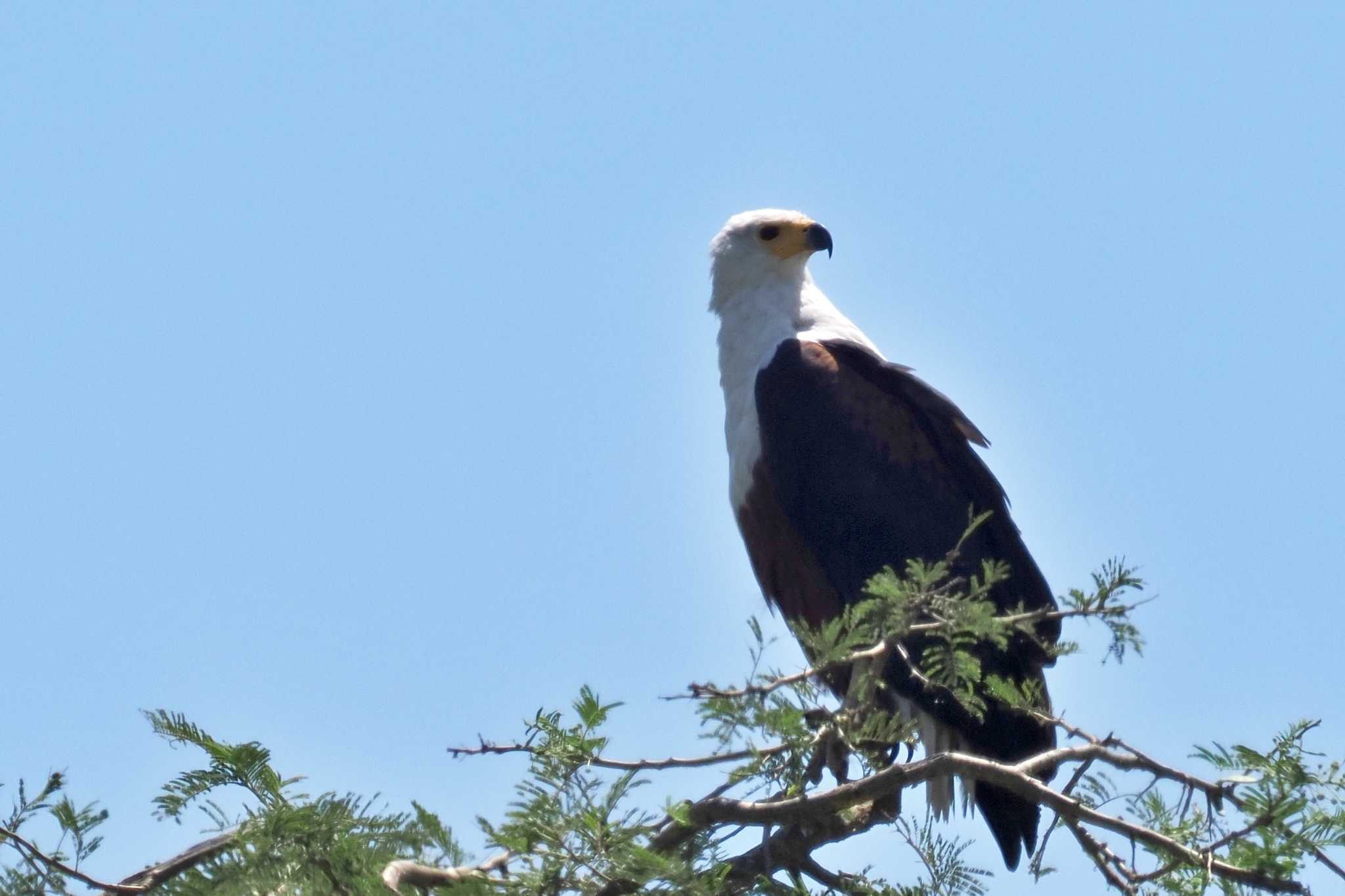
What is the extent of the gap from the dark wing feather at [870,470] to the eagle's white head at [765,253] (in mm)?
779

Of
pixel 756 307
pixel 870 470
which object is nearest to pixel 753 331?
pixel 756 307

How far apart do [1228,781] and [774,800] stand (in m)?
0.90

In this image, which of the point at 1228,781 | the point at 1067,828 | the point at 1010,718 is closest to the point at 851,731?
the point at 1067,828

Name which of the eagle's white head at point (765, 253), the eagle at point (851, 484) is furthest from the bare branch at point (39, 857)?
the eagle's white head at point (765, 253)

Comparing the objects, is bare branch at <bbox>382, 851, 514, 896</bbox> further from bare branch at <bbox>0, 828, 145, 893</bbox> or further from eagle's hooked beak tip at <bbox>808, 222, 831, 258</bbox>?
eagle's hooked beak tip at <bbox>808, 222, 831, 258</bbox>

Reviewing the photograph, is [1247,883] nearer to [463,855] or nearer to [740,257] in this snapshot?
[463,855]

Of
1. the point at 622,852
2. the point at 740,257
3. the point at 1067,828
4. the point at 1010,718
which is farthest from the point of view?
the point at 740,257

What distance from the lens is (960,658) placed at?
2930mm

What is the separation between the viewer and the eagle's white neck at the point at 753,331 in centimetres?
554

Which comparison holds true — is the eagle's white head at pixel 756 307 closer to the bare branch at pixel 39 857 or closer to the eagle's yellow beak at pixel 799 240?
the eagle's yellow beak at pixel 799 240

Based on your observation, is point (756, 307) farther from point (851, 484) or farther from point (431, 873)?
point (431, 873)

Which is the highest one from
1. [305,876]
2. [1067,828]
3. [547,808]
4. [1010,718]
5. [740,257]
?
[740,257]

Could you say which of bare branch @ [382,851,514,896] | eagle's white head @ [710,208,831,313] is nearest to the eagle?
eagle's white head @ [710,208,831,313]

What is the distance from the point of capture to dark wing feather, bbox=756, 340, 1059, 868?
17.2 ft
